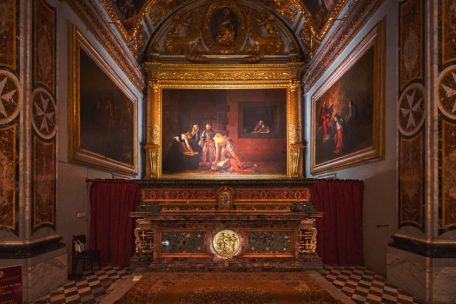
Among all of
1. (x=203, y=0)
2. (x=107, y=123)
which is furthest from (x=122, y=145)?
(x=203, y=0)

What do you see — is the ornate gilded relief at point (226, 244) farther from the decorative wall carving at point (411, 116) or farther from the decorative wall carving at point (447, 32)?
the decorative wall carving at point (447, 32)

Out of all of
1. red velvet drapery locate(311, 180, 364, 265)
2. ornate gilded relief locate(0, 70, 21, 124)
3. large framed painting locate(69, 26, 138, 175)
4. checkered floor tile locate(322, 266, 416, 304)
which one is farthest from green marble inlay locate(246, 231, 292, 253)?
ornate gilded relief locate(0, 70, 21, 124)

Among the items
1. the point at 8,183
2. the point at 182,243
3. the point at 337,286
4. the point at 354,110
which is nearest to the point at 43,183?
the point at 8,183

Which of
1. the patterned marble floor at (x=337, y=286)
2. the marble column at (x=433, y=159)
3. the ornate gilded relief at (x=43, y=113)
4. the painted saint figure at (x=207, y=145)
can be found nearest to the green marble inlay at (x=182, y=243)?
the patterned marble floor at (x=337, y=286)

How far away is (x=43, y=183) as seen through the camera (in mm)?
5297

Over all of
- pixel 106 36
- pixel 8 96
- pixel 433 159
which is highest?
pixel 106 36

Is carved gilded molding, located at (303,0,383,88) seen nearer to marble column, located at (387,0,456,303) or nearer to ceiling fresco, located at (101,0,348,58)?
ceiling fresco, located at (101,0,348,58)

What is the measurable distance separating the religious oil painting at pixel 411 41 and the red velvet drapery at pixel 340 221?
262 cm

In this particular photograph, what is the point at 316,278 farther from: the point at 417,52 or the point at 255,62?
the point at 255,62

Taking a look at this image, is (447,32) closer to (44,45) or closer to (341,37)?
(341,37)

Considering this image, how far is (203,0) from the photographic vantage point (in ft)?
38.4

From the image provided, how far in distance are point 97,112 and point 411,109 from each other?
6.31 meters

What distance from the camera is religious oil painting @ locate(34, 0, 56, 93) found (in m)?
5.17

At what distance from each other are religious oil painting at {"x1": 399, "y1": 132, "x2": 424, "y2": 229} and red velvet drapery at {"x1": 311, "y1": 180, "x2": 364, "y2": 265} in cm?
179
